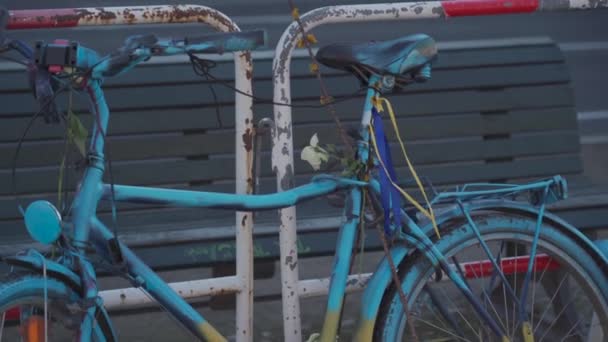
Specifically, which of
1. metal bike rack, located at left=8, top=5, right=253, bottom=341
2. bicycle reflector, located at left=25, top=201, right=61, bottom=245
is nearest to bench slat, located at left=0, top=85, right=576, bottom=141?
metal bike rack, located at left=8, top=5, right=253, bottom=341

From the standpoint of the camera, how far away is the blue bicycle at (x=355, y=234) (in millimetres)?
2424

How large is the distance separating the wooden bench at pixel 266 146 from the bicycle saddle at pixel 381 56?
3.41 feet

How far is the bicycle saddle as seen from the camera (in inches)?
110

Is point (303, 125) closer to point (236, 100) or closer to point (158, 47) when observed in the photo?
point (236, 100)

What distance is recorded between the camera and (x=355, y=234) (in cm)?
290

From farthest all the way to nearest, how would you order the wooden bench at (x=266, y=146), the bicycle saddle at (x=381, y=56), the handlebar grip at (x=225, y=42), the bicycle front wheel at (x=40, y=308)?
1. the wooden bench at (x=266, y=146)
2. the bicycle saddle at (x=381, y=56)
3. the handlebar grip at (x=225, y=42)
4. the bicycle front wheel at (x=40, y=308)

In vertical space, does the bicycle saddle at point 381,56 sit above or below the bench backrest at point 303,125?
below

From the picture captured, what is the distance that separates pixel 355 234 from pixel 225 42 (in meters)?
0.68

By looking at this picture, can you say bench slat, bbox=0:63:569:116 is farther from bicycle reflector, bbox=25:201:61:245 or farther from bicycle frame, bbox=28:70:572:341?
bicycle reflector, bbox=25:201:61:245

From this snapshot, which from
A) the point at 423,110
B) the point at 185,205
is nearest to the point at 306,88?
the point at 423,110

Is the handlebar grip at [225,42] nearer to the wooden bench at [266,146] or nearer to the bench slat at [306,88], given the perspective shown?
the wooden bench at [266,146]

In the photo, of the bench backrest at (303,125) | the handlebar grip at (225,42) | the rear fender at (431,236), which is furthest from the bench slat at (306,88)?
the handlebar grip at (225,42)

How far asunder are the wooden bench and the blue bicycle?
0.71m

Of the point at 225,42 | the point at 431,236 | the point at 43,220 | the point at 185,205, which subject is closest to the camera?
the point at 43,220
